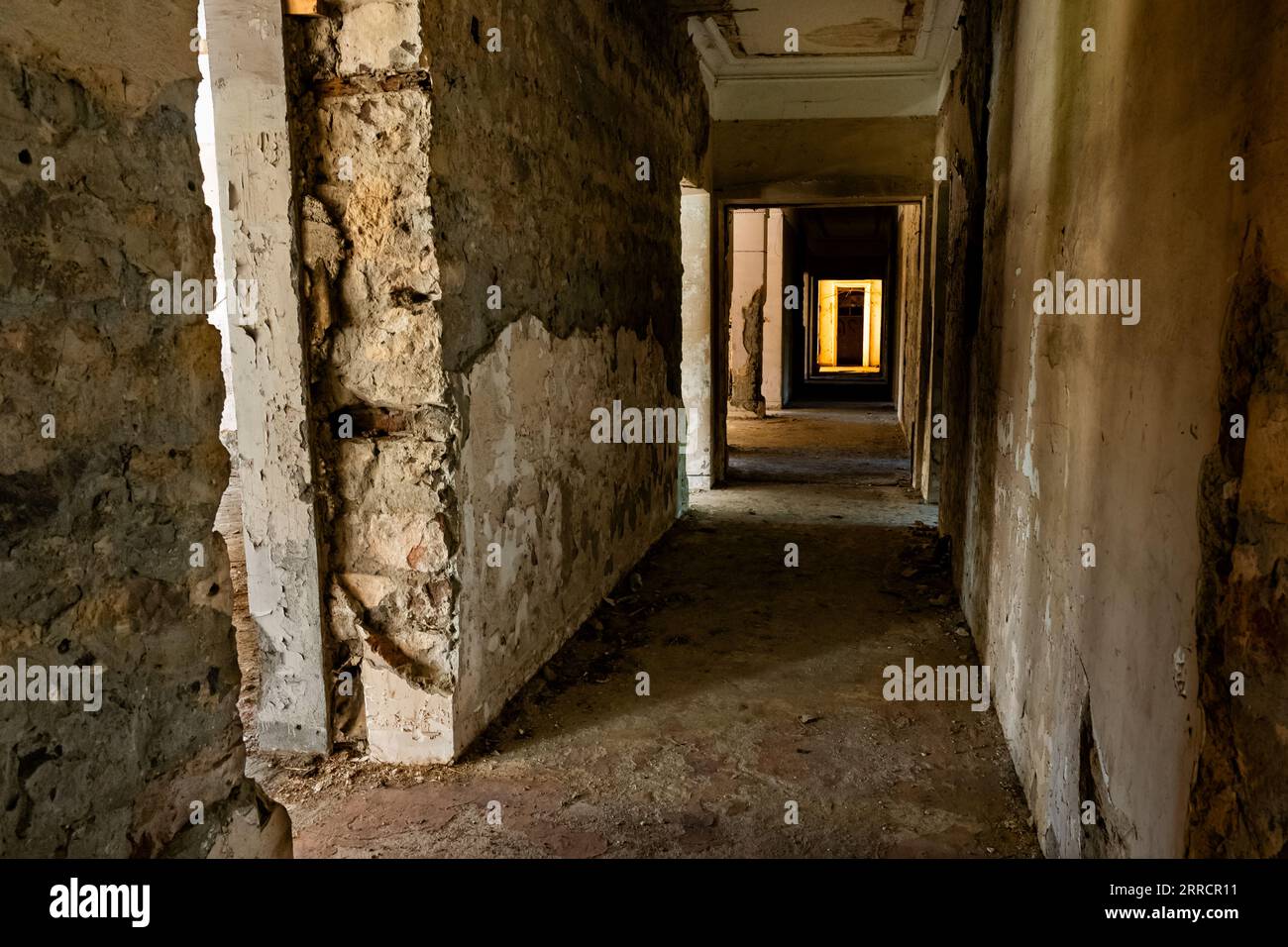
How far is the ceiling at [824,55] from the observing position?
5.17 meters

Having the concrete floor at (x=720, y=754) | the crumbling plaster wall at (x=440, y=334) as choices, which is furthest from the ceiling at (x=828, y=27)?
the concrete floor at (x=720, y=754)

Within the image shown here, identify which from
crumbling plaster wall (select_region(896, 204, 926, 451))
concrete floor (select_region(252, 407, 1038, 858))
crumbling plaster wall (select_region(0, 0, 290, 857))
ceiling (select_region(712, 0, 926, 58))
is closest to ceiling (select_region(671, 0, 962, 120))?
ceiling (select_region(712, 0, 926, 58))

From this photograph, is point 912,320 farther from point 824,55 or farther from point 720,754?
point 720,754

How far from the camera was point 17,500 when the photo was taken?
115 centimetres

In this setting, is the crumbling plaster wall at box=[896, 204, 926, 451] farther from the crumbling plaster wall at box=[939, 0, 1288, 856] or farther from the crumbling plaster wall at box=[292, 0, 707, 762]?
the crumbling plaster wall at box=[292, 0, 707, 762]

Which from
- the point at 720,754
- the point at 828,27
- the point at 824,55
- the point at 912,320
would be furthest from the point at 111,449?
the point at 912,320

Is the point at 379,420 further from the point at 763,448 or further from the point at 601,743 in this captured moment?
the point at 763,448

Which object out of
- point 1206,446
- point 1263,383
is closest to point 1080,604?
point 1206,446

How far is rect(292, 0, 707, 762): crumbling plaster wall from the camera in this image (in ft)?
7.95

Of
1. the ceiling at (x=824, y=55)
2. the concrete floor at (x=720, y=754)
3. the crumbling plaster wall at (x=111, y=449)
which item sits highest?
the ceiling at (x=824, y=55)

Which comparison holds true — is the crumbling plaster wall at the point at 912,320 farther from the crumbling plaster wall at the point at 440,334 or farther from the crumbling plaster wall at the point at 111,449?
the crumbling plaster wall at the point at 111,449

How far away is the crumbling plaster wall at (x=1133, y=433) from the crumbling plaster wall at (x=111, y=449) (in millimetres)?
1524

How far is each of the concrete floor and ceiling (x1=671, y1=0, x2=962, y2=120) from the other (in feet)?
10.7

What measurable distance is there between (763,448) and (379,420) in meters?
6.66
